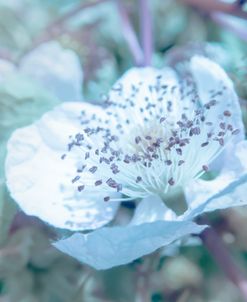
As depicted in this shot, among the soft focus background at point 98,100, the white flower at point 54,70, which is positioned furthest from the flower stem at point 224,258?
the white flower at point 54,70

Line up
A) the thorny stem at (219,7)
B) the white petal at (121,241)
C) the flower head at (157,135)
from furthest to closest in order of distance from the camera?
the thorny stem at (219,7)
the flower head at (157,135)
the white petal at (121,241)

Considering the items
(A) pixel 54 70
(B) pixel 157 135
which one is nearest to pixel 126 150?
(B) pixel 157 135

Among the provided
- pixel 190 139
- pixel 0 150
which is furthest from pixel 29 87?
pixel 190 139

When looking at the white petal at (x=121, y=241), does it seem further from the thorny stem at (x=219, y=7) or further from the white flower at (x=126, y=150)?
the thorny stem at (x=219, y=7)

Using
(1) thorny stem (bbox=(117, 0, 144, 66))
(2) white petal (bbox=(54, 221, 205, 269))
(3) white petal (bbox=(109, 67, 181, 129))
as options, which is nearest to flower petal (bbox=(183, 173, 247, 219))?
(2) white petal (bbox=(54, 221, 205, 269))

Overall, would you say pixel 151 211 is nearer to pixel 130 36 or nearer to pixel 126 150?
pixel 126 150

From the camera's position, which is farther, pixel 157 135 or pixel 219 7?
pixel 219 7

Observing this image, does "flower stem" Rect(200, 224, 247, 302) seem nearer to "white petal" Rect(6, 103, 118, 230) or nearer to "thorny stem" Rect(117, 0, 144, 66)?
"white petal" Rect(6, 103, 118, 230)
